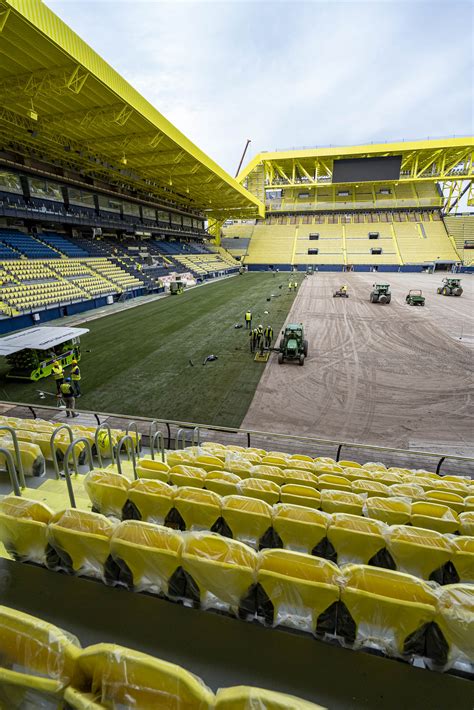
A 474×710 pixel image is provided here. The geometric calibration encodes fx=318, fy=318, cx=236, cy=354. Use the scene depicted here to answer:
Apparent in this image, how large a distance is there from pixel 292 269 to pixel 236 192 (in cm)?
2148

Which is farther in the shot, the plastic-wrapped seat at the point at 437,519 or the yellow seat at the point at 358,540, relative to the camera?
the plastic-wrapped seat at the point at 437,519

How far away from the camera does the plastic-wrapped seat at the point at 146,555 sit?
257 cm

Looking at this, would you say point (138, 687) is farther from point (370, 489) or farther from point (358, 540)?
point (370, 489)

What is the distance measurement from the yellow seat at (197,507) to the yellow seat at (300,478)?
5.97 ft

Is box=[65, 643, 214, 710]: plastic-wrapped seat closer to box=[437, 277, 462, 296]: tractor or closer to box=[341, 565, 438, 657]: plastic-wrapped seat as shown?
box=[341, 565, 438, 657]: plastic-wrapped seat

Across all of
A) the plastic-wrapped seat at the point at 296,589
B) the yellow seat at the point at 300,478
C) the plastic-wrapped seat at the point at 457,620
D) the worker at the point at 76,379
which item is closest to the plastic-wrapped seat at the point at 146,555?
the plastic-wrapped seat at the point at 296,589

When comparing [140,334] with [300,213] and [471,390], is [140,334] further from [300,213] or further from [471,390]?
[300,213]

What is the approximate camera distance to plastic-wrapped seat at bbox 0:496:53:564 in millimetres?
2838

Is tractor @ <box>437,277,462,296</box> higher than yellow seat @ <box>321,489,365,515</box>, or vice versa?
tractor @ <box>437,277,462,296</box>

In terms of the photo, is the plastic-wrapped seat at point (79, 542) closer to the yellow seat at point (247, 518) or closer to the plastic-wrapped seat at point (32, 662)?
the plastic-wrapped seat at point (32, 662)

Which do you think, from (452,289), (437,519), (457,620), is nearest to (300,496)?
(437,519)

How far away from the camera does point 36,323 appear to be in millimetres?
21250

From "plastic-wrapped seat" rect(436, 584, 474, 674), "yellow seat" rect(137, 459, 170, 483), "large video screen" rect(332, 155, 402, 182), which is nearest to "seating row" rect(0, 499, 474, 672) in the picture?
"plastic-wrapped seat" rect(436, 584, 474, 674)

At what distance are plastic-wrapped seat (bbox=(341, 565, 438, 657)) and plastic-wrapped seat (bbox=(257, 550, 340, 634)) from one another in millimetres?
137
